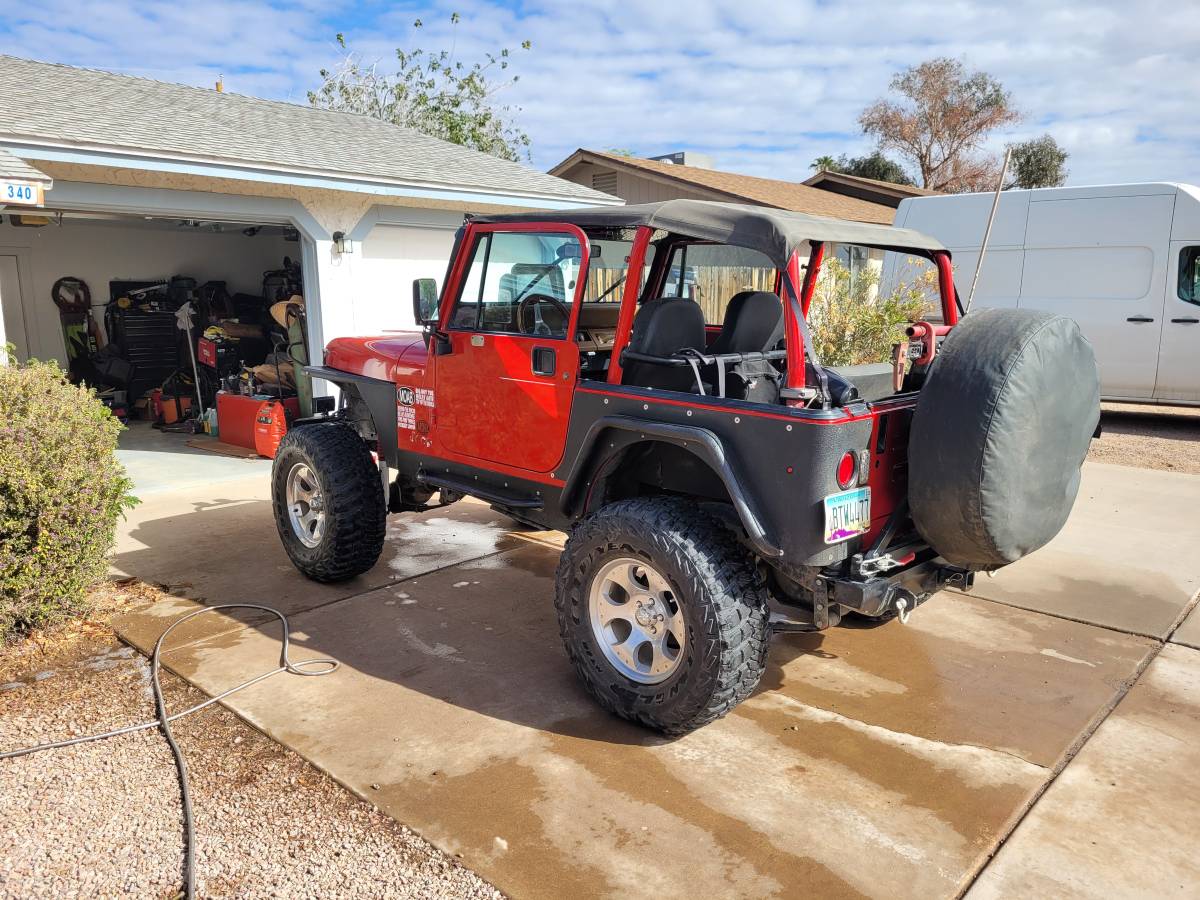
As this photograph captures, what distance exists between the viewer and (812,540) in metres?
3.05

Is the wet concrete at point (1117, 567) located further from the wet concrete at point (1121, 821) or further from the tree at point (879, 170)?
the tree at point (879, 170)

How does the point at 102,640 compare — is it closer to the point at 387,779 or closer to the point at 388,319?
the point at 387,779

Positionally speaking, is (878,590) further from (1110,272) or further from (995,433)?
(1110,272)

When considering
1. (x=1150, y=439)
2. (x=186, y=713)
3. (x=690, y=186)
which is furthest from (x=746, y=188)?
(x=186, y=713)

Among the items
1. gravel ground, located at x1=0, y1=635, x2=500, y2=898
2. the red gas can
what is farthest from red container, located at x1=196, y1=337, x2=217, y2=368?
gravel ground, located at x1=0, y1=635, x2=500, y2=898

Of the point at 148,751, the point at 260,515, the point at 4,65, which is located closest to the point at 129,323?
the point at 4,65

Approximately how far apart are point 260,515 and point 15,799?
3860 mm

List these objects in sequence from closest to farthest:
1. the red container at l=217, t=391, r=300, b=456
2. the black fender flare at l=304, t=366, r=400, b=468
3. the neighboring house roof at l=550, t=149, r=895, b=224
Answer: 1. the black fender flare at l=304, t=366, r=400, b=468
2. the red container at l=217, t=391, r=300, b=456
3. the neighboring house roof at l=550, t=149, r=895, b=224

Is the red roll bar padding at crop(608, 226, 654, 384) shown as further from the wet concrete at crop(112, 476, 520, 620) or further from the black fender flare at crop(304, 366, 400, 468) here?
the wet concrete at crop(112, 476, 520, 620)

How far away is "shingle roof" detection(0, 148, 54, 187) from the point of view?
609 centimetres

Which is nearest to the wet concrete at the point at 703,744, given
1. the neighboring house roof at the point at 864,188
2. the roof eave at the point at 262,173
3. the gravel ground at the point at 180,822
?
the gravel ground at the point at 180,822

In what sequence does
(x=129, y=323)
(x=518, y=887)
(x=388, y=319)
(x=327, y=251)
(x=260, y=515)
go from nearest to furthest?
(x=518, y=887) < (x=260, y=515) < (x=327, y=251) < (x=388, y=319) < (x=129, y=323)

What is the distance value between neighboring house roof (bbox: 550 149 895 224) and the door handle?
1251 cm

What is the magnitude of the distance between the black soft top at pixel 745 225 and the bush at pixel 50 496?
251 centimetres
